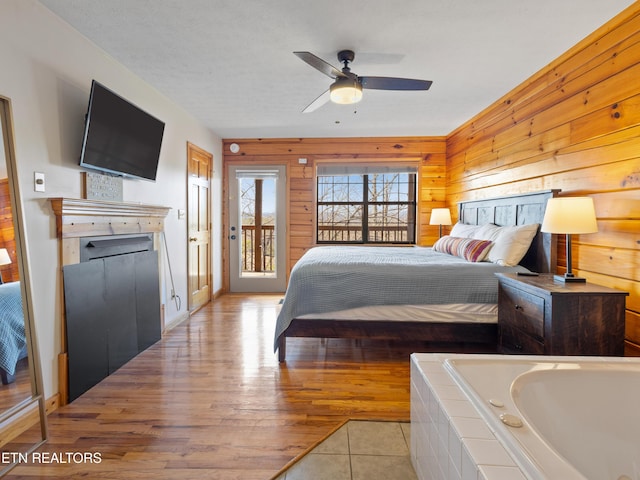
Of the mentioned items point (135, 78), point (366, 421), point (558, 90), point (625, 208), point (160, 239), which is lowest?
point (366, 421)

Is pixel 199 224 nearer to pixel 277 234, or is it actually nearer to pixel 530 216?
pixel 277 234

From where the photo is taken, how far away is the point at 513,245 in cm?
260

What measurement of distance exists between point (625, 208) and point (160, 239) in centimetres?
355

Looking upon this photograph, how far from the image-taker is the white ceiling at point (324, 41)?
6.18 ft

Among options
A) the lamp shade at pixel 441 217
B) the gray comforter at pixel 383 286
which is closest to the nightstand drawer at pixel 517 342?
the gray comforter at pixel 383 286

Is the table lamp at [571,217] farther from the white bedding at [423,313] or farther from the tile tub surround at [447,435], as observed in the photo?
the tile tub surround at [447,435]

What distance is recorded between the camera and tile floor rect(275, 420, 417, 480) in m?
1.46

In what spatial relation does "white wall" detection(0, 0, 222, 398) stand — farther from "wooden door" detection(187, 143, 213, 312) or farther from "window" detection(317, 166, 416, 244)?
"window" detection(317, 166, 416, 244)

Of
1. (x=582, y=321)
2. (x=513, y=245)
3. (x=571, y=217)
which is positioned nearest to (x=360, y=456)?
(x=582, y=321)

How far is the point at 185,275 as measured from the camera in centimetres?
377

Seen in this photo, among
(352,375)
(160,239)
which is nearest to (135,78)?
(160,239)

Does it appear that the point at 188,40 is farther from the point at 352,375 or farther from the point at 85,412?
the point at 352,375

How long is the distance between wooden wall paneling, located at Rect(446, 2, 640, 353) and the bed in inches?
131

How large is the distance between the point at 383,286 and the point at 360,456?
46.7 inches
